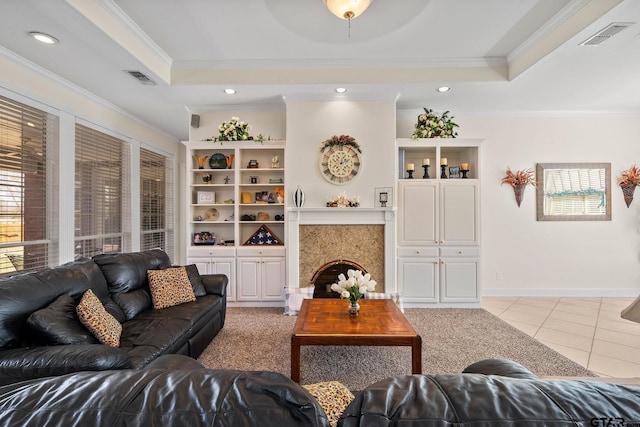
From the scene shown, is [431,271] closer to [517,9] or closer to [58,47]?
[517,9]

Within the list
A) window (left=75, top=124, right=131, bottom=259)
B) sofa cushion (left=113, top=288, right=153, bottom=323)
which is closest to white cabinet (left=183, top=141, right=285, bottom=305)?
window (left=75, top=124, right=131, bottom=259)

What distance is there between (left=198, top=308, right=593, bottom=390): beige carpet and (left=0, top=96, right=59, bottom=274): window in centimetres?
231

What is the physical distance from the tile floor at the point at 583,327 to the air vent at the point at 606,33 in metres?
3.10

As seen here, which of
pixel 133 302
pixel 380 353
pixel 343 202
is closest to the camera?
pixel 133 302

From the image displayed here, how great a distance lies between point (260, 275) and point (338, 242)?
1.27 m

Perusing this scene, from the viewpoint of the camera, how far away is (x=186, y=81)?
384 cm

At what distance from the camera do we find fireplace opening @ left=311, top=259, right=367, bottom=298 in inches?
167

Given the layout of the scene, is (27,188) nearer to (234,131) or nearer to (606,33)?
(234,131)

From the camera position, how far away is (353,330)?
239 centimetres

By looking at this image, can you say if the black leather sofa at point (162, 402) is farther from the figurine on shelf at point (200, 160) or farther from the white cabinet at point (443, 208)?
the figurine on shelf at point (200, 160)

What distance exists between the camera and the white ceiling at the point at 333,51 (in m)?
2.70

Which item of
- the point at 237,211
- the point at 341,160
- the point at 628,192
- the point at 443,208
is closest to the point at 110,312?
the point at 237,211

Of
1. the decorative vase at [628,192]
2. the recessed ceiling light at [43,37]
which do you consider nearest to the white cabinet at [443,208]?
the decorative vase at [628,192]

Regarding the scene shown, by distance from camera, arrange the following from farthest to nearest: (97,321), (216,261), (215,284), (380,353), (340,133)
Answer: (216,261) < (340,133) < (215,284) < (380,353) < (97,321)
